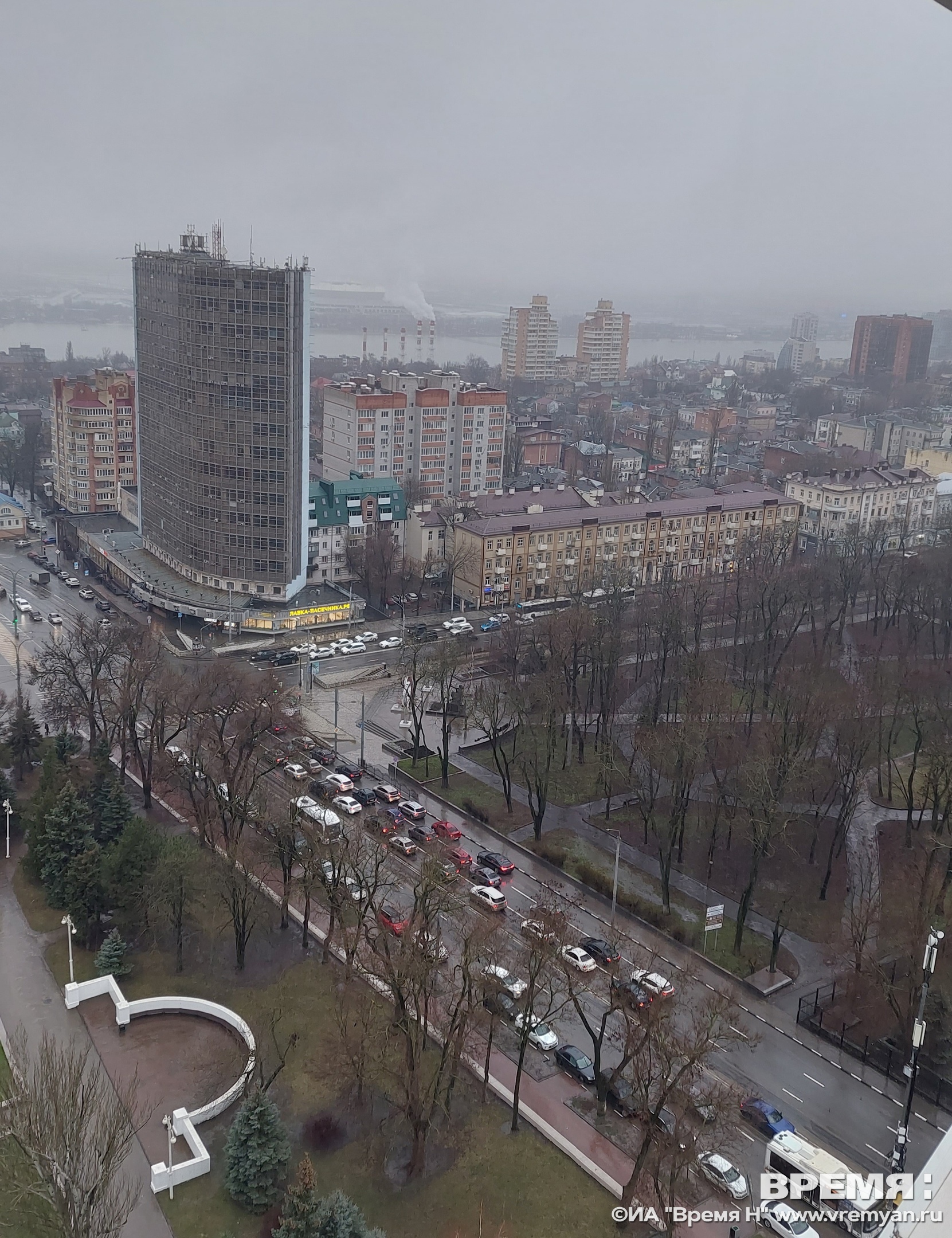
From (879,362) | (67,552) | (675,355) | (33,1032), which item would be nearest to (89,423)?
(67,552)

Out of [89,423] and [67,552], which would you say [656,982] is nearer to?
[67,552]

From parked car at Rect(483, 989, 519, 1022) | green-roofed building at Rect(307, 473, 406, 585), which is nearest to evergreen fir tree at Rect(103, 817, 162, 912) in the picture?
parked car at Rect(483, 989, 519, 1022)

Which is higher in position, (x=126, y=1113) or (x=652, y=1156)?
(x=126, y=1113)

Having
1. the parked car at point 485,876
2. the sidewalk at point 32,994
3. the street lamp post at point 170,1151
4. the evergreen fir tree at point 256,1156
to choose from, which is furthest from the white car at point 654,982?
the sidewalk at point 32,994

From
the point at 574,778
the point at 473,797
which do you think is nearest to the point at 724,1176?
the point at 473,797

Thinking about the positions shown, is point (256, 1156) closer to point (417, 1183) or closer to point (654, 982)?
point (417, 1183)
